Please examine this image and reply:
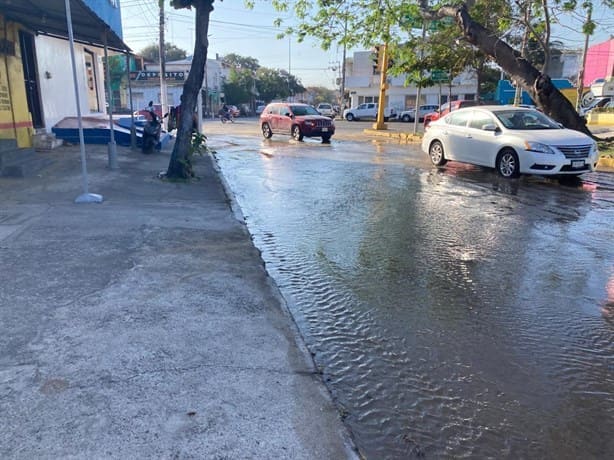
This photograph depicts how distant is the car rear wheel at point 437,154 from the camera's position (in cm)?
1391

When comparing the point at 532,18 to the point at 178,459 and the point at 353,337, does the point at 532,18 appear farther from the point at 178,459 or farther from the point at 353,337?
the point at 178,459

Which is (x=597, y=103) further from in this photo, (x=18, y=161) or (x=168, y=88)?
(x=168, y=88)

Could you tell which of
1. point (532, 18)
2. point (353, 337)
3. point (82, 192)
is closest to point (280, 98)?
point (532, 18)

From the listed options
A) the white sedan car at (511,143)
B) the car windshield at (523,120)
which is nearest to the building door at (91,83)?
the white sedan car at (511,143)

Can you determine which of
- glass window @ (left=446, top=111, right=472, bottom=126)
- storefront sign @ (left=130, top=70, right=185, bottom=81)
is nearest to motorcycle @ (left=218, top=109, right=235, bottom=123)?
storefront sign @ (left=130, top=70, right=185, bottom=81)

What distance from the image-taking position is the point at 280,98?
81.6m

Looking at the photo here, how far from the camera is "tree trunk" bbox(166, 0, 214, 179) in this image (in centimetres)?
1002

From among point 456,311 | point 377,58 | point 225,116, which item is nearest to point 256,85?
point 225,116

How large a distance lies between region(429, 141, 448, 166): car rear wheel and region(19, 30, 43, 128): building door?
11.0 metres

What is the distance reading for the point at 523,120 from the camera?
11891mm

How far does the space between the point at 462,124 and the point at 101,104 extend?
52.7ft

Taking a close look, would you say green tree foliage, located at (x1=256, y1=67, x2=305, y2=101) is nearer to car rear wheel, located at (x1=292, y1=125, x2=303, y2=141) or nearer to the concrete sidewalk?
car rear wheel, located at (x1=292, y1=125, x2=303, y2=141)

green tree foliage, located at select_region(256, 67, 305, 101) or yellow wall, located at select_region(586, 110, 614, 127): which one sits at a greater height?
green tree foliage, located at select_region(256, 67, 305, 101)

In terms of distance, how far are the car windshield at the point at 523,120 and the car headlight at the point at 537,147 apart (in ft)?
3.36
